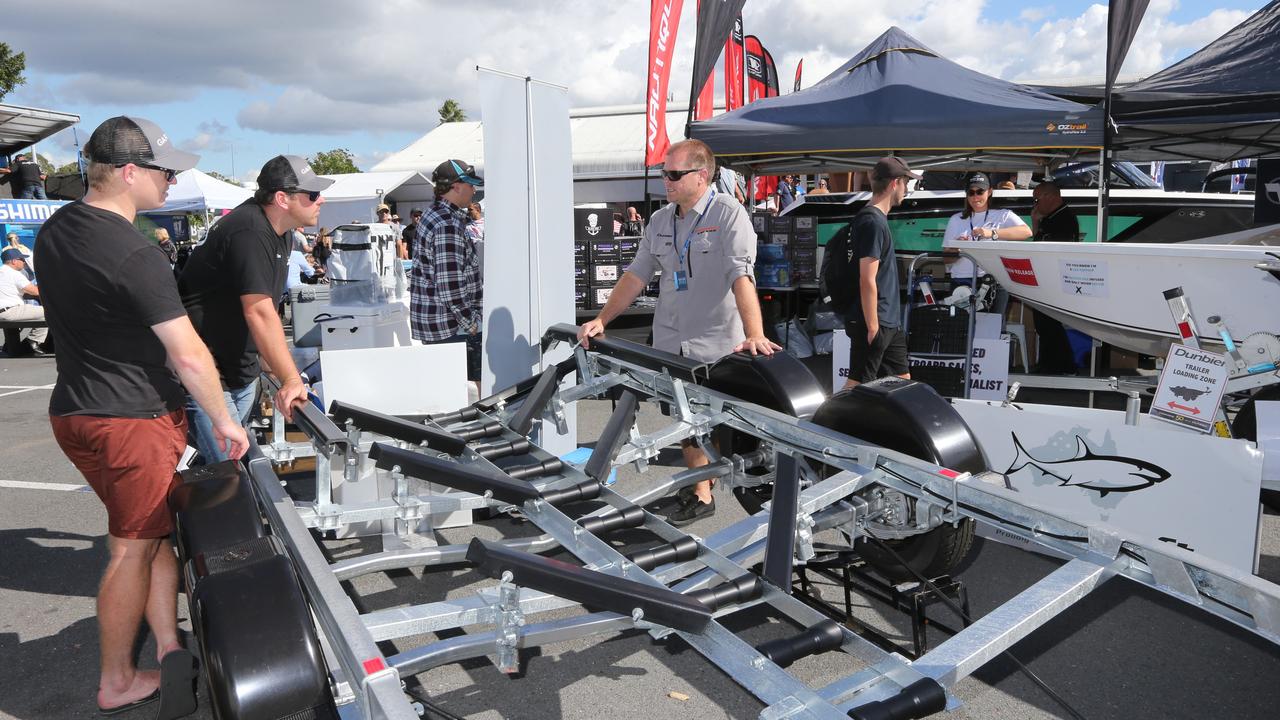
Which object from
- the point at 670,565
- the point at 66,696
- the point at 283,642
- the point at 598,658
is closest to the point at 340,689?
the point at 283,642

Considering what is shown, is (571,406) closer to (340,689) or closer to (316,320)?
(316,320)

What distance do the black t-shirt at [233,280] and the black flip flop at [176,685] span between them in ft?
4.34

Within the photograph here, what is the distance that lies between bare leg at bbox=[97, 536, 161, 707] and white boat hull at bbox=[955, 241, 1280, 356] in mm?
5162

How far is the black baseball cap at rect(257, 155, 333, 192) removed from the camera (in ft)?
11.3

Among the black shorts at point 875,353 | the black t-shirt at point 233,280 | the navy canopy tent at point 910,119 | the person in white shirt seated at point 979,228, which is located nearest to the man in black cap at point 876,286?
the black shorts at point 875,353

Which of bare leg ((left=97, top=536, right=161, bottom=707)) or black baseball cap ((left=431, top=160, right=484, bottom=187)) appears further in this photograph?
black baseball cap ((left=431, top=160, right=484, bottom=187))

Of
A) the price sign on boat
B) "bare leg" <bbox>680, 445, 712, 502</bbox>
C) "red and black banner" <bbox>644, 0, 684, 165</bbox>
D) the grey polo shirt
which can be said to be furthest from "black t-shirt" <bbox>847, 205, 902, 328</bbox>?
"red and black banner" <bbox>644, 0, 684, 165</bbox>

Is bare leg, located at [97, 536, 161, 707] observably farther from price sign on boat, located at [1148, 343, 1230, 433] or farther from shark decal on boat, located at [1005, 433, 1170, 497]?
price sign on boat, located at [1148, 343, 1230, 433]

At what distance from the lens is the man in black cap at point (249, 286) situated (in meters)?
3.29

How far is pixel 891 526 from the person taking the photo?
2768mm

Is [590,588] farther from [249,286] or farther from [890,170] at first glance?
[890,170]

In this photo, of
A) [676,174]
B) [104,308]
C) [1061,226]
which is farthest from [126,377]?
[1061,226]

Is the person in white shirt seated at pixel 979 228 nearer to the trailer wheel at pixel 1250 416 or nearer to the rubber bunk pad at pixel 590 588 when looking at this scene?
the trailer wheel at pixel 1250 416

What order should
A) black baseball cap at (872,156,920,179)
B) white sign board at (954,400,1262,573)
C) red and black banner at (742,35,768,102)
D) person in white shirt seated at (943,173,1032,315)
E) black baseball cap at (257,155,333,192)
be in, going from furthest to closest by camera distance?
red and black banner at (742,35,768,102)
person in white shirt seated at (943,173,1032,315)
black baseball cap at (872,156,920,179)
black baseball cap at (257,155,333,192)
white sign board at (954,400,1262,573)
